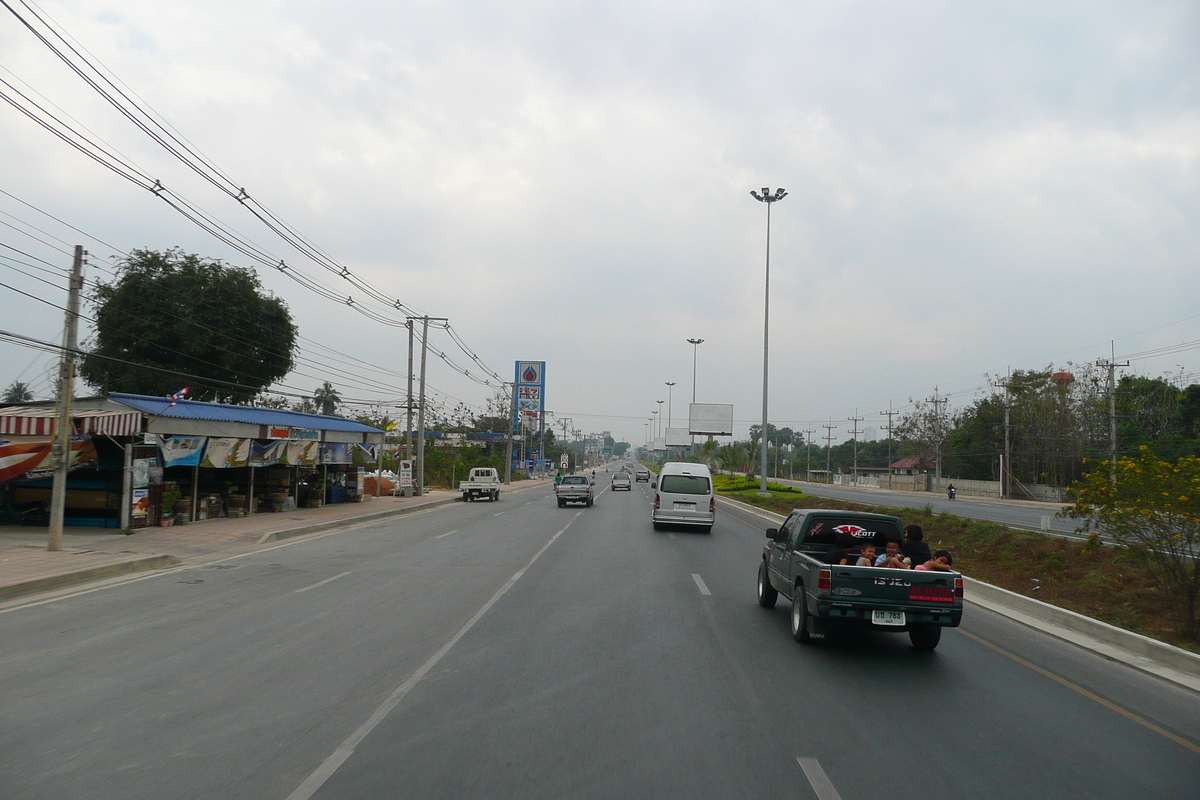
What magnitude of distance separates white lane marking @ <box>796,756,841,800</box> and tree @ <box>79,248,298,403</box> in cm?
4041

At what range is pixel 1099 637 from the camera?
9.89 m

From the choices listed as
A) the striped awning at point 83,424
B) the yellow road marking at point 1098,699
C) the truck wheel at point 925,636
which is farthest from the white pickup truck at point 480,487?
the truck wheel at point 925,636

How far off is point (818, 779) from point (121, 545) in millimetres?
18186

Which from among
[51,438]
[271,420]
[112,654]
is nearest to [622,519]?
[271,420]

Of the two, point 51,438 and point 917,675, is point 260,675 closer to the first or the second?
point 917,675

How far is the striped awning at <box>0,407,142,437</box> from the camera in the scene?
19.8 metres

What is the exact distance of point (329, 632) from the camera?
9.34 meters

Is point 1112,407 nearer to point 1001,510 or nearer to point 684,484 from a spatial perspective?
point 1001,510

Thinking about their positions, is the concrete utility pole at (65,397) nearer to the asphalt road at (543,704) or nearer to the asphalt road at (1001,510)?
the asphalt road at (543,704)

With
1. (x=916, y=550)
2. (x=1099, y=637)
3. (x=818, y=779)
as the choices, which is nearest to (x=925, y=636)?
(x=916, y=550)

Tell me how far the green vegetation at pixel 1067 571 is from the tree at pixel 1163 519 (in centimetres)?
22

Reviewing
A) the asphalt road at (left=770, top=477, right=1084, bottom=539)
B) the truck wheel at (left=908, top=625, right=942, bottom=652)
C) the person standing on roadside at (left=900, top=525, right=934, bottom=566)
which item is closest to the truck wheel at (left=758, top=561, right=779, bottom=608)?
the person standing on roadside at (left=900, top=525, right=934, bottom=566)

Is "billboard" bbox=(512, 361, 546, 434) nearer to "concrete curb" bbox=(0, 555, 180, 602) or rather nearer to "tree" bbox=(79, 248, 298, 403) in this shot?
"tree" bbox=(79, 248, 298, 403)

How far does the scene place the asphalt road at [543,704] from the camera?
4949 mm
